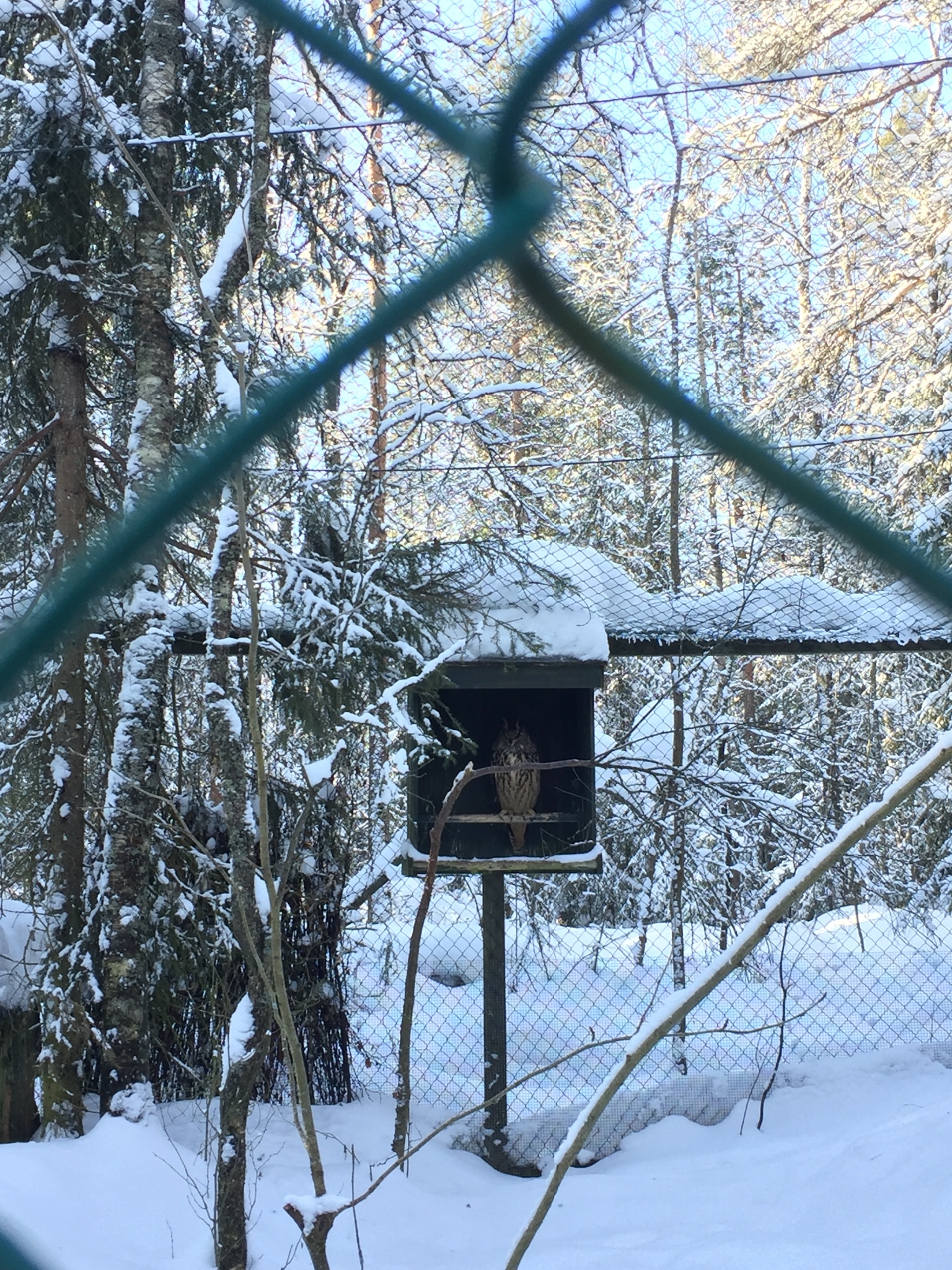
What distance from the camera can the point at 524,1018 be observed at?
471cm

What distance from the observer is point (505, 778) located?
11.6 ft

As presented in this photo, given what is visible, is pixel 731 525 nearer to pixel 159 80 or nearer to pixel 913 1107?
pixel 913 1107

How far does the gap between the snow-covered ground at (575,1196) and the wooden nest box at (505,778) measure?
3.39 ft

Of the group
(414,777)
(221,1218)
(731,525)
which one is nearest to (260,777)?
(221,1218)

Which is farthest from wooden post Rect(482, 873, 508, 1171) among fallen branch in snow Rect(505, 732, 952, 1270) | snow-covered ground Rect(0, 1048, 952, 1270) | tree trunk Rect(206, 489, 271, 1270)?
fallen branch in snow Rect(505, 732, 952, 1270)

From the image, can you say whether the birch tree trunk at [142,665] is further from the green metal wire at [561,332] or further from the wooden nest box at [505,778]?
the green metal wire at [561,332]

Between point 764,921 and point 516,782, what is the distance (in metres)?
2.72

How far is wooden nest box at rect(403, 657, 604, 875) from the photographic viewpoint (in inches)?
133

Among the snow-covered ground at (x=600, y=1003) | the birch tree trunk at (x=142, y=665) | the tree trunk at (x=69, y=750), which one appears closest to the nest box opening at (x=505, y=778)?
the snow-covered ground at (x=600, y=1003)

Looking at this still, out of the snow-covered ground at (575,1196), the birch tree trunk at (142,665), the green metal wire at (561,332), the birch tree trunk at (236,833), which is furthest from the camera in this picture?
the birch tree trunk at (142,665)

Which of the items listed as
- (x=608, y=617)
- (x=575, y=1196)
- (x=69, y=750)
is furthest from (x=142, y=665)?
(x=575, y=1196)

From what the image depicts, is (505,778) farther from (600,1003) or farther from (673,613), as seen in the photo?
(600,1003)

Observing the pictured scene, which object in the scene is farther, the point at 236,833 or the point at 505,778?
the point at 505,778

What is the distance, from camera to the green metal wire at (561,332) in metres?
0.55
